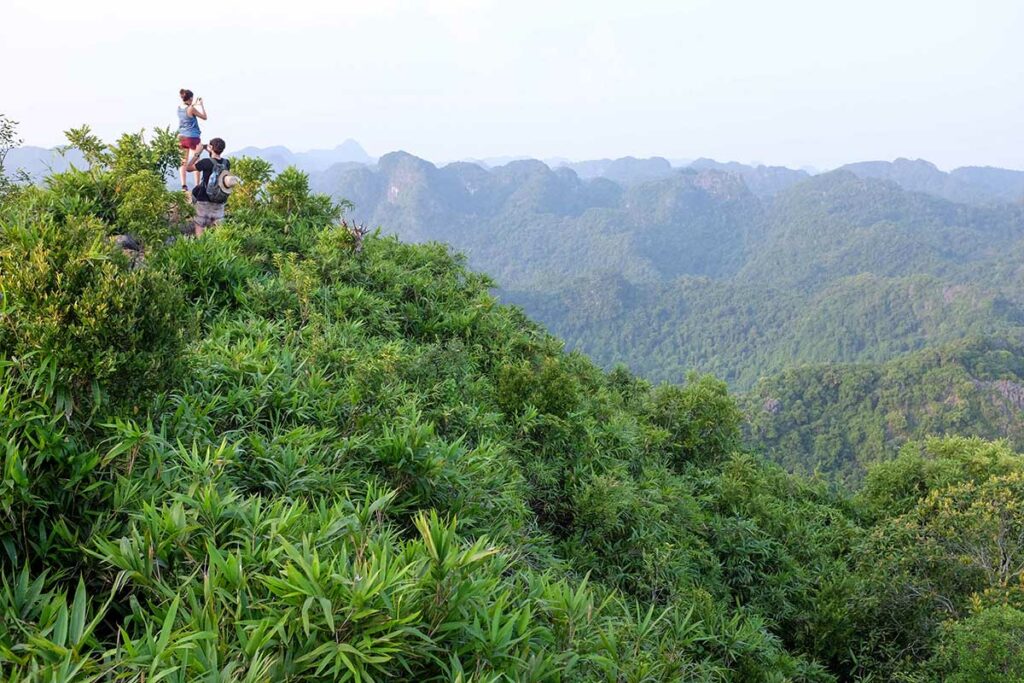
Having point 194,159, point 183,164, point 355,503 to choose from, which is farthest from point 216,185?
point 355,503

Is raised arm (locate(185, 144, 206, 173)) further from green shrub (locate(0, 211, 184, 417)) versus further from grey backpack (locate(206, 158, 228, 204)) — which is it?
green shrub (locate(0, 211, 184, 417))

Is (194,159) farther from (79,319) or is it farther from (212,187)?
(79,319)

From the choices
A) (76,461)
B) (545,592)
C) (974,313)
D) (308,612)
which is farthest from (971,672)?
(974,313)

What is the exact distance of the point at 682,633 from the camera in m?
3.99

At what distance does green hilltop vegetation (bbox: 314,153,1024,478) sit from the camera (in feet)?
169

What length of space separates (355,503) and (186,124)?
285 inches

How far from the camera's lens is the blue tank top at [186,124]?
8000 millimetres

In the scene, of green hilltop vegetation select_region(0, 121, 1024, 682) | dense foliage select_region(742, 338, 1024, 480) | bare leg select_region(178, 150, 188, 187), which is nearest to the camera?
green hilltop vegetation select_region(0, 121, 1024, 682)

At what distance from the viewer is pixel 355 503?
326cm

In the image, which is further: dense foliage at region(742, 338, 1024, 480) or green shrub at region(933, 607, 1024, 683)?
dense foliage at region(742, 338, 1024, 480)

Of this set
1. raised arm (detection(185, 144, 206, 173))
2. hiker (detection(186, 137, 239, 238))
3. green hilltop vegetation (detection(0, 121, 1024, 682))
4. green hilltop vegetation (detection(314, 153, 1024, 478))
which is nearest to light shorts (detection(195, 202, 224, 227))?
hiker (detection(186, 137, 239, 238))

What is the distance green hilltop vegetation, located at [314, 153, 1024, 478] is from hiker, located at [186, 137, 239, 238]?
3438 millimetres

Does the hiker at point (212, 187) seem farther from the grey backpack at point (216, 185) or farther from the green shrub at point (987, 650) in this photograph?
the green shrub at point (987, 650)

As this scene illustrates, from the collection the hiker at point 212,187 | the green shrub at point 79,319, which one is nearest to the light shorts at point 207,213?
the hiker at point 212,187
